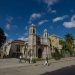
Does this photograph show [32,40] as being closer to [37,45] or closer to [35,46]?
[35,46]

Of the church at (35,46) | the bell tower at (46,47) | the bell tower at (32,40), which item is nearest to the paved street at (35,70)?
the church at (35,46)

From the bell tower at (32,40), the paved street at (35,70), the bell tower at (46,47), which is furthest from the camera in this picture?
the bell tower at (46,47)

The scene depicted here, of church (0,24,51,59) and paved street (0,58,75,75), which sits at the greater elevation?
church (0,24,51,59)

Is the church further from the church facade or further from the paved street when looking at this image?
the paved street

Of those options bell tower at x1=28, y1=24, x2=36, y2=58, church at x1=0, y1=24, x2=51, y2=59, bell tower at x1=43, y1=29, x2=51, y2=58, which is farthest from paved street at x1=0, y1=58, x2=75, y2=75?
bell tower at x1=43, y1=29, x2=51, y2=58

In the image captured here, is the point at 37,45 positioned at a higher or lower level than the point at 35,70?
higher

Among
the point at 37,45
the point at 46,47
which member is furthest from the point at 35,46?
the point at 46,47

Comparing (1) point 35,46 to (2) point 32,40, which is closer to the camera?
(2) point 32,40

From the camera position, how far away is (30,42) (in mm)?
63344

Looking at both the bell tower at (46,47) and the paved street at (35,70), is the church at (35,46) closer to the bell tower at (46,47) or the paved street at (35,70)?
the bell tower at (46,47)

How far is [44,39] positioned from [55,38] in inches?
650

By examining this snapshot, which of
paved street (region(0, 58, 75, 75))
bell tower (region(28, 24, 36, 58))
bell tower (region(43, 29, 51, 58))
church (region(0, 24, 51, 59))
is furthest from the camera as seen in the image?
bell tower (region(43, 29, 51, 58))

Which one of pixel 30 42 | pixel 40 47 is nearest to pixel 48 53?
pixel 40 47

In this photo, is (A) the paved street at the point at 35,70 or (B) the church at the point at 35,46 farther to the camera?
(B) the church at the point at 35,46
